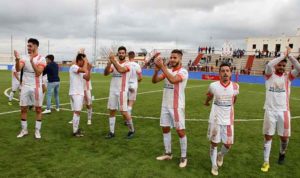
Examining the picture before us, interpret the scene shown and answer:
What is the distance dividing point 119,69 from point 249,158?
3.86 m

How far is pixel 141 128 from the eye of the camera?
9875mm

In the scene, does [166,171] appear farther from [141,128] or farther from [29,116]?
[29,116]

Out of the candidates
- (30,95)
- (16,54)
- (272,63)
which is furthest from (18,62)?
(272,63)

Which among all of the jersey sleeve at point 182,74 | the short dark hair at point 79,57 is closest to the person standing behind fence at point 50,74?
the short dark hair at point 79,57

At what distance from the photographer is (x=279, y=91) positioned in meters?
6.35

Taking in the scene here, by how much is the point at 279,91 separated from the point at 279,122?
66 cm

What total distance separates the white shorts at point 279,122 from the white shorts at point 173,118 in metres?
1.81

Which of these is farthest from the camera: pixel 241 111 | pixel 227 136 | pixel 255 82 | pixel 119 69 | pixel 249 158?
pixel 255 82

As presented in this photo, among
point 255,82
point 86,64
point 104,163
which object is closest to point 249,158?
point 104,163

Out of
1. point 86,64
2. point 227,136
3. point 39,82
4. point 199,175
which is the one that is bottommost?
point 199,175

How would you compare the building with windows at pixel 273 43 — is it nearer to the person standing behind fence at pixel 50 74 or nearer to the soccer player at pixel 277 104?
the person standing behind fence at pixel 50 74

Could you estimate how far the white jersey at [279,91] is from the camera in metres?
6.33

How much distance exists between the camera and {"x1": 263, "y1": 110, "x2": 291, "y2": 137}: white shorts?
6305 mm

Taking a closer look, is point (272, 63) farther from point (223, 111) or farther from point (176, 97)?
point (176, 97)
